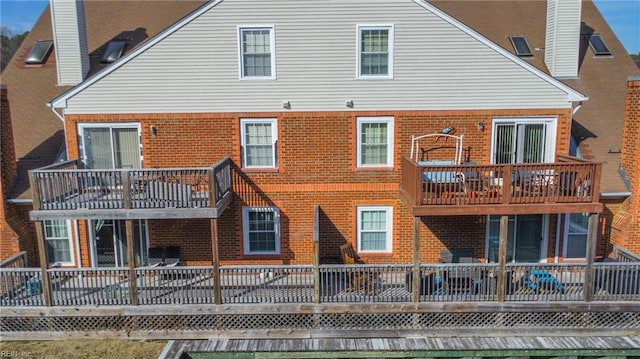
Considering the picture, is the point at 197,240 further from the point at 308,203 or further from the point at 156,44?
the point at 156,44

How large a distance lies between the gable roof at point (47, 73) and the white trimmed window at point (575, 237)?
1536cm

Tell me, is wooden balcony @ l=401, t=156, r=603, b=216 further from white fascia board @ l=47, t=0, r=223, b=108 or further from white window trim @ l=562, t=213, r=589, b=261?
white fascia board @ l=47, t=0, r=223, b=108

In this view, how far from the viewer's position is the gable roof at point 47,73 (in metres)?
13.1

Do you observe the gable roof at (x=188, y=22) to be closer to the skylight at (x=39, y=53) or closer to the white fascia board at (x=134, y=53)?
the white fascia board at (x=134, y=53)

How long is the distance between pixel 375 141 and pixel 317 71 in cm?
254

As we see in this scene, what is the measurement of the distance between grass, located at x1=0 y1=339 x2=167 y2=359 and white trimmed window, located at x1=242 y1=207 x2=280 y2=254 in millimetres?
3637

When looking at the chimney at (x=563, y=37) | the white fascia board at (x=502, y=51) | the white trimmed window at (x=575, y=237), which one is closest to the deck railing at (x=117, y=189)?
the white fascia board at (x=502, y=51)

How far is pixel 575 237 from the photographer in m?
→ 12.6

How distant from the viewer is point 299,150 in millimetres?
12047

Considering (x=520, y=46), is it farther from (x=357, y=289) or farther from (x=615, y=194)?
(x=357, y=289)

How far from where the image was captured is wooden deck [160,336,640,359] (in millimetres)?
9336

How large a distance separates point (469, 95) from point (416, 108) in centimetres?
150

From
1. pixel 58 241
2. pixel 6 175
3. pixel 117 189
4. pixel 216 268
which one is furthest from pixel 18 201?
pixel 216 268

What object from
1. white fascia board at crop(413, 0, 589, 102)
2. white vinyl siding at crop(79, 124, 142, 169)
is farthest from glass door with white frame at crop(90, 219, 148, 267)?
white fascia board at crop(413, 0, 589, 102)
